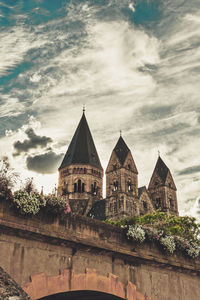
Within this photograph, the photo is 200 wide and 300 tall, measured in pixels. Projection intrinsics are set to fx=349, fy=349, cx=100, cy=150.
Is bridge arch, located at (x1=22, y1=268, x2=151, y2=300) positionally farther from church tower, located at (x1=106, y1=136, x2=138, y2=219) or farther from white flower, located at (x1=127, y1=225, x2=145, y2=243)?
church tower, located at (x1=106, y1=136, x2=138, y2=219)

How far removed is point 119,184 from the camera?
84125 mm

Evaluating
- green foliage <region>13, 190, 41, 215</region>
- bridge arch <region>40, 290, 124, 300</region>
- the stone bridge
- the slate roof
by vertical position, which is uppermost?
the slate roof

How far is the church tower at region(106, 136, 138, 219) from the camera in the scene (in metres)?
80.2

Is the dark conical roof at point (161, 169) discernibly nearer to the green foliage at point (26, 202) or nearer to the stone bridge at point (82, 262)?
the stone bridge at point (82, 262)

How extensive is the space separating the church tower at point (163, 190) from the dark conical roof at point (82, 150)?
16.9 metres

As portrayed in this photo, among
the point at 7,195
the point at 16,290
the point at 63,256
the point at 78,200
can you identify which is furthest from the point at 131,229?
the point at 78,200

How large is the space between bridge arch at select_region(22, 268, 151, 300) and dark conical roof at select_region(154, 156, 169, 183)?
3576 inches

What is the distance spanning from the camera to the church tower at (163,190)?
96.3 meters

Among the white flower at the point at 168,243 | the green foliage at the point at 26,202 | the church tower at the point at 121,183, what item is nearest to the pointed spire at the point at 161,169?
the church tower at the point at 121,183

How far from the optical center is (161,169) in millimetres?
101500

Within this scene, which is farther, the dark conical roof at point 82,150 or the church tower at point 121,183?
the dark conical roof at point 82,150

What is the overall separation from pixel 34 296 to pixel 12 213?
1.84 metres

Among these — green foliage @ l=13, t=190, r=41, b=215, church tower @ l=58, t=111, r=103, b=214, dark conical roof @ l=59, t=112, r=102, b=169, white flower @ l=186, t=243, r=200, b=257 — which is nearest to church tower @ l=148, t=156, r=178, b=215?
church tower @ l=58, t=111, r=103, b=214

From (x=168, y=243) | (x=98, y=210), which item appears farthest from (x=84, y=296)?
(x=98, y=210)
